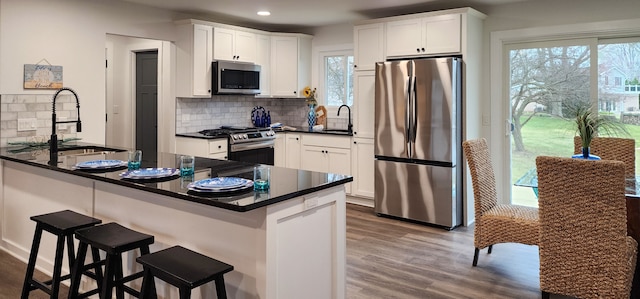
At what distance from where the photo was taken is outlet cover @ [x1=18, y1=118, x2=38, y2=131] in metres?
3.92

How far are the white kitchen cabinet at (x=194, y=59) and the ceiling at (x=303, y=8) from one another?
0.79 ft

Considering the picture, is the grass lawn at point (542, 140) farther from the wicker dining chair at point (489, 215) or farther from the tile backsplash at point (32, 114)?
the tile backsplash at point (32, 114)

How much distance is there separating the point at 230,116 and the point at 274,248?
4258 millimetres

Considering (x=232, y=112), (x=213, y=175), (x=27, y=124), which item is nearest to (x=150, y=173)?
(x=213, y=175)

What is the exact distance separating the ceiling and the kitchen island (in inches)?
92.9

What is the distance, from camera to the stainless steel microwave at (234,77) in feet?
17.4

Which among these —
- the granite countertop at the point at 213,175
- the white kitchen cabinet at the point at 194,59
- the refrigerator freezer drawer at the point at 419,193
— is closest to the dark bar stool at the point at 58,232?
the granite countertop at the point at 213,175

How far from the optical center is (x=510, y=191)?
16.1ft

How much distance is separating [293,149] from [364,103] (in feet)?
3.82

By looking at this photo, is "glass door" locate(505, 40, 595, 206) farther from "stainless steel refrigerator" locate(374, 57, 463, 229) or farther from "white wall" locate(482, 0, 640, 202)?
"stainless steel refrigerator" locate(374, 57, 463, 229)

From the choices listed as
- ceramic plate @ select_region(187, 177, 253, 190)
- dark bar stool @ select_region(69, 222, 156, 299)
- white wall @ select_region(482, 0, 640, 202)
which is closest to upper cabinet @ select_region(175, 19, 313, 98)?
white wall @ select_region(482, 0, 640, 202)

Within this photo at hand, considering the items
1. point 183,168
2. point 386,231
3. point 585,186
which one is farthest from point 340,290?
point 386,231

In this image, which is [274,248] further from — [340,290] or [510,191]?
[510,191]

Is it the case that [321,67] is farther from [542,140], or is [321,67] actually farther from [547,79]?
[542,140]
